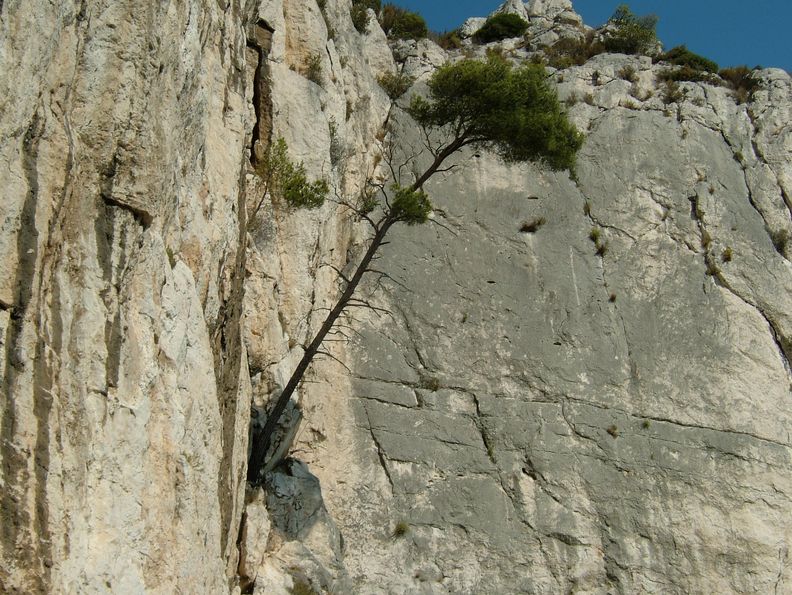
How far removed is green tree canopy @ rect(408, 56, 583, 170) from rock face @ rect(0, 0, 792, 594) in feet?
7.28

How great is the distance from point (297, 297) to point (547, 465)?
15.8 ft

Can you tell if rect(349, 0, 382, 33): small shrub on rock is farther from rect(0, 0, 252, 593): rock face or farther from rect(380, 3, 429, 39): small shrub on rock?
rect(0, 0, 252, 593): rock face

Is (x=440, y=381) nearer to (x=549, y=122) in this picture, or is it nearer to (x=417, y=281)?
(x=417, y=281)

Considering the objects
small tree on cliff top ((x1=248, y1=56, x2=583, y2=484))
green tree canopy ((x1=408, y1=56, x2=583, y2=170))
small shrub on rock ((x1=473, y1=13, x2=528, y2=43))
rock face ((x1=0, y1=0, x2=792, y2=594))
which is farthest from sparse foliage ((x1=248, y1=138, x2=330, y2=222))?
small shrub on rock ((x1=473, y1=13, x2=528, y2=43))

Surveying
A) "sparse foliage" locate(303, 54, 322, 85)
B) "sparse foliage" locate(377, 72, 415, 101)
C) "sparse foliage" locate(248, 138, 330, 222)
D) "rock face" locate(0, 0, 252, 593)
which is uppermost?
"sparse foliage" locate(377, 72, 415, 101)

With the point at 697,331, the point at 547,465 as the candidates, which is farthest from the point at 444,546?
the point at 697,331

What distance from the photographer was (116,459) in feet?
19.1

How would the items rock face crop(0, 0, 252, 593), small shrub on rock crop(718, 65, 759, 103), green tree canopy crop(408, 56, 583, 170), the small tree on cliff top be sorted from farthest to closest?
1. small shrub on rock crop(718, 65, 759, 103)
2. green tree canopy crop(408, 56, 583, 170)
3. the small tree on cliff top
4. rock face crop(0, 0, 252, 593)

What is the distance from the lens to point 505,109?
12188 mm

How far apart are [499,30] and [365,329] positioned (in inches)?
432

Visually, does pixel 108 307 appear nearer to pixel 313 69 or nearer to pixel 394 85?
pixel 313 69

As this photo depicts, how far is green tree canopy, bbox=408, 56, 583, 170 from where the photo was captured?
1214cm

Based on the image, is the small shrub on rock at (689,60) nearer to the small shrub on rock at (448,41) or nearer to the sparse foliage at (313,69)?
the small shrub on rock at (448,41)

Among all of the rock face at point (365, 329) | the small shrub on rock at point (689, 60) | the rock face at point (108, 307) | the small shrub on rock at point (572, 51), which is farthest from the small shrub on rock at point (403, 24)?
the rock face at point (108, 307)
